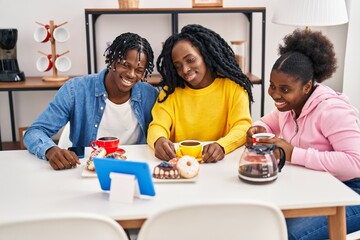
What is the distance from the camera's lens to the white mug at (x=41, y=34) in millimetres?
3098

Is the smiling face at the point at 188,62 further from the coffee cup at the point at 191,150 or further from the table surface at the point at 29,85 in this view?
the table surface at the point at 29,85

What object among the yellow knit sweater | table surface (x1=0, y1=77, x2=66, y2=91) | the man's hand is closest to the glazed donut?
the man's hand

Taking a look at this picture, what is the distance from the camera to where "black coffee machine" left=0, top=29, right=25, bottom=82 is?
304cm

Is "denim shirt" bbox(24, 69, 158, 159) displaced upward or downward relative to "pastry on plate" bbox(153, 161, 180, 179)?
upward

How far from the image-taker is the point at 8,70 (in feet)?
10.2

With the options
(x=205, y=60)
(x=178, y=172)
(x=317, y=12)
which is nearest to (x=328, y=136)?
(x=178, y=172)

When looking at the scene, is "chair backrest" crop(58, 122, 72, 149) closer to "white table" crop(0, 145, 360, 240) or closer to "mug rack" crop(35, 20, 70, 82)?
"white table" crop(0, 145, 360, 240)

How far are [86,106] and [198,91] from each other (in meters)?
0.51

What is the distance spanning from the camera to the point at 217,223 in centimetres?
104

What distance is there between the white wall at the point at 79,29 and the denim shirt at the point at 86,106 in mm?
1367

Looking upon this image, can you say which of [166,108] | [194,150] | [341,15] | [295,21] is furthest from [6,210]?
[341,15]

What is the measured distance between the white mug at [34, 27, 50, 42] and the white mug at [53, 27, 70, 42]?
5cm

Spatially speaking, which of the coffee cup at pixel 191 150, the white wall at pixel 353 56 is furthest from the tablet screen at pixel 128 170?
the white wall at pixel 353 56

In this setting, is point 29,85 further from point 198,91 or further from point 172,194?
point 172,194
